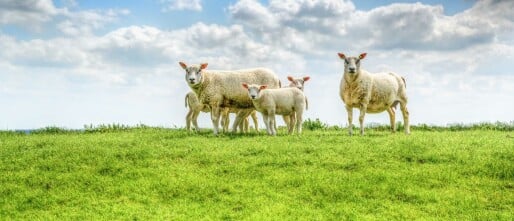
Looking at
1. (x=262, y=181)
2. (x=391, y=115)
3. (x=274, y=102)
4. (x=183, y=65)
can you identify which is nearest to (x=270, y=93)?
(x=274, y=102)

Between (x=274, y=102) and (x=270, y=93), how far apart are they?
329 mm

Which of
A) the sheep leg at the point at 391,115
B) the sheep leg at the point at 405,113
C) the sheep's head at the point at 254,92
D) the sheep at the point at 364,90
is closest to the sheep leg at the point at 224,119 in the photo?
the sheep's head at the point at 254,92

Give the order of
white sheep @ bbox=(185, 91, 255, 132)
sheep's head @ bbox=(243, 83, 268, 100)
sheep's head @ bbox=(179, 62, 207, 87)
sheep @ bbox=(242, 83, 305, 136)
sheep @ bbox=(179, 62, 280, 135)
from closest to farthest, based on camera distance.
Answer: sheep's head @ bbox=(243, 83, 268, 100), sheep @ bbox=(242, 83, 305, 136), sheep's head @ bbox=(179, 62, 207, 87), sheep @ bbox=(179, 62, 280, 135), white sheep @ bbox=(185, 91, 255, 132)

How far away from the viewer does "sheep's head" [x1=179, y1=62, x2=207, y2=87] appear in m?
20.6

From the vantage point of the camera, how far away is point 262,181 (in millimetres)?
13914

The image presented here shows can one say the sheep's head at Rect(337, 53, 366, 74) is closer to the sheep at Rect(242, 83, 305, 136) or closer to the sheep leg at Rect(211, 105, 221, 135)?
the sheep at Rect(242, 83, 305, 136)

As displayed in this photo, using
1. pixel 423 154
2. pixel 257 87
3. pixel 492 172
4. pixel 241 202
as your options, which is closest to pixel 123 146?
pixel 257 87

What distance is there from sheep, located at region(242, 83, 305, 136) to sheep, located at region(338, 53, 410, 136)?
70.3 inches

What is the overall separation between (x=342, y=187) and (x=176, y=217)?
149 inches

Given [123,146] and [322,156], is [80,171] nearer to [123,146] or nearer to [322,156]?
[123,146]

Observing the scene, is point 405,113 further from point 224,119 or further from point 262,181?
point 262,181

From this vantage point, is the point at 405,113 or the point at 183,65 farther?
the point at 405,113

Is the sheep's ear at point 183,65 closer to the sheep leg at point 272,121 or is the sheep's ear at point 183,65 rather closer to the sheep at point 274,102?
the sheep at point 274,102

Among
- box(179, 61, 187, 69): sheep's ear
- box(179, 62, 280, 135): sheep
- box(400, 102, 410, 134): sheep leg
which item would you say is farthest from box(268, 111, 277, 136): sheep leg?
box(400, 102, 410, 134): sheep leg
